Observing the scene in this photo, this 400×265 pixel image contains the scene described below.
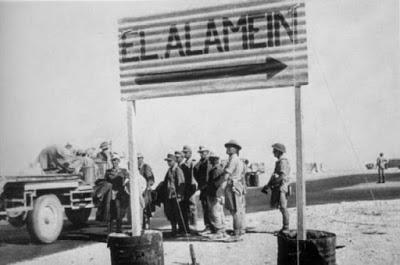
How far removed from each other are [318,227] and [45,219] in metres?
4.03

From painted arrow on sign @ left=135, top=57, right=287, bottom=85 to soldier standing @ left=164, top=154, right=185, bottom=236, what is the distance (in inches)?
A: 110

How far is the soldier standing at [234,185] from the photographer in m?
6.19

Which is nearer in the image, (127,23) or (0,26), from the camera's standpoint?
(127,23)

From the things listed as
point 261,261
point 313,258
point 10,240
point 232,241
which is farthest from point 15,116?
point 313,258

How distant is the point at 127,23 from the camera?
168 inches

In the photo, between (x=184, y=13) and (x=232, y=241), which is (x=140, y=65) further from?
(x=232, y=241)

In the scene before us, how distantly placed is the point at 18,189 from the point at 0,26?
2412 millimetres

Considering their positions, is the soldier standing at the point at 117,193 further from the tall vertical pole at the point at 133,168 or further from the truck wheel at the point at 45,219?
the tall vertical pole at the point at 133,168

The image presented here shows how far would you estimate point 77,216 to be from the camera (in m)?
8.55

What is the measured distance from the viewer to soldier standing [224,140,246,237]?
6191 millimetres

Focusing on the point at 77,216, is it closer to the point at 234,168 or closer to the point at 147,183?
the point at 147,183

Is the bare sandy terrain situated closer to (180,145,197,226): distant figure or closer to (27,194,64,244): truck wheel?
(180,145,197,226): distant figure

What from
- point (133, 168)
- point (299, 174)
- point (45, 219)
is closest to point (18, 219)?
point (45, 219)

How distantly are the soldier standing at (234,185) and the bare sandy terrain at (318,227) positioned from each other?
9.8 inches
